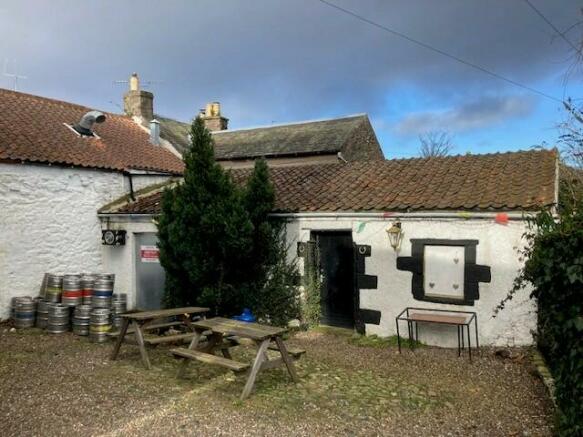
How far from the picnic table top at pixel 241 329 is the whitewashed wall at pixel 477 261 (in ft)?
10.9

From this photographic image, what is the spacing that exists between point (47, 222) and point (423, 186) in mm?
7906

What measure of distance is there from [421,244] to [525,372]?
263 centimetres

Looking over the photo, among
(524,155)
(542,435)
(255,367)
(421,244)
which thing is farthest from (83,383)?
(524,155)

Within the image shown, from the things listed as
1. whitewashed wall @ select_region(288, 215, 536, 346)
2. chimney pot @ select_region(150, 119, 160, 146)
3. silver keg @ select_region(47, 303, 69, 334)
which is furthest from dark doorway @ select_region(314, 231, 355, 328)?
chimney pot @ select_region(150, 119, 160, 146)

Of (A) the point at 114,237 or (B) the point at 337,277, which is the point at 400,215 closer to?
(B) the point at 337,277

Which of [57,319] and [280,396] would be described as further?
[57,319]

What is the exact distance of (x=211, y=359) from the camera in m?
5.56

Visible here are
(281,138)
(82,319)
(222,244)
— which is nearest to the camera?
(222,244)

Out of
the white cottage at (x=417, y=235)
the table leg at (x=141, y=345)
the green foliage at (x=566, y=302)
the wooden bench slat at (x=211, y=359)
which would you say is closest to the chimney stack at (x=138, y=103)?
the white cottage at (x=417, y=235)

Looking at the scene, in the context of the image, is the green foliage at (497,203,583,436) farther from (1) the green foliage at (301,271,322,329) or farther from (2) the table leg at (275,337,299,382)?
(1) the green foliage at (301,271,322,329)

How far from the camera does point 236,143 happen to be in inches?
802

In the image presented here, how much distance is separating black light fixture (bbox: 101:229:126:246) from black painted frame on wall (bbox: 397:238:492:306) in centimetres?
635

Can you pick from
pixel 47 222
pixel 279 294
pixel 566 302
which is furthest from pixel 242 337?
pixel 47 222

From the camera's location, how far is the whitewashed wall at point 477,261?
300 inches
